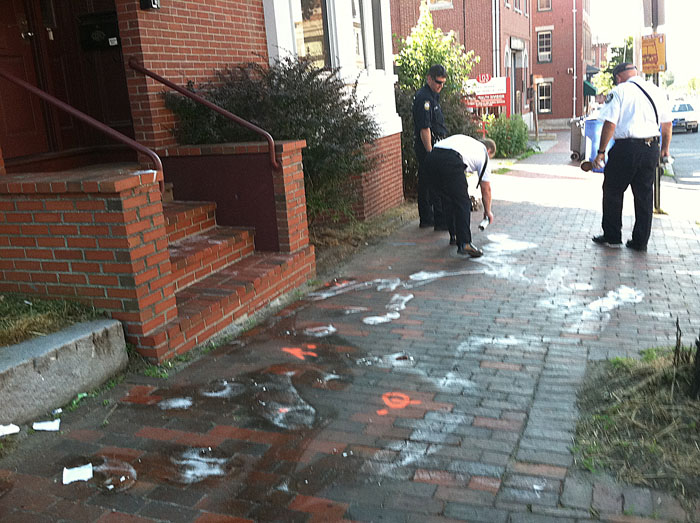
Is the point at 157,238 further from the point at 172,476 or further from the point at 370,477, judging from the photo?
the point at 370,477

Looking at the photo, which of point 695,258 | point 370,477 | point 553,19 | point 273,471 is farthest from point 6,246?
point 553,19

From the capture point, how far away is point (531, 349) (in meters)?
4.61

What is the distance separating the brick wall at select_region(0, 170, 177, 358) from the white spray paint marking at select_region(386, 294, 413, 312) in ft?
6.51

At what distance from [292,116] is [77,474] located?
14.7 ft

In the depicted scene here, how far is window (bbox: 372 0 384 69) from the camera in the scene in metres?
11.4

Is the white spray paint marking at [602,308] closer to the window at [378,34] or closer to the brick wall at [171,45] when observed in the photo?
the brick wall at [171,45]

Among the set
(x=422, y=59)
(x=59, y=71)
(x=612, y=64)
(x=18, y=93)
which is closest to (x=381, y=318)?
(x=18, y=93)

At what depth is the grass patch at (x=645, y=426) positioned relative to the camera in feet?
9.75

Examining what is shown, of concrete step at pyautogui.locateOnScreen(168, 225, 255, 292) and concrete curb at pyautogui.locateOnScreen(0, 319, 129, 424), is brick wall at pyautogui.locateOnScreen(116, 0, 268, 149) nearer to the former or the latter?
concrete step at pyautogui.locateOnScreen(168, 225, 255, 292)

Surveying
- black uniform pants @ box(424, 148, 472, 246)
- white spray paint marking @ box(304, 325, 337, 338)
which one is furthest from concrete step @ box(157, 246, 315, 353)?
black uniform pants @ box(424, 148, 472, 246)

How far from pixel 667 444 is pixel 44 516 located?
2884mm

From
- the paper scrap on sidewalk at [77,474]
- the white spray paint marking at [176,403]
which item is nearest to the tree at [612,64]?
the white spray paint marking at [176,403]

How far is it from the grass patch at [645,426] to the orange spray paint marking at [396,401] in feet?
3.12

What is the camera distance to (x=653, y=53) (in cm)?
1161
